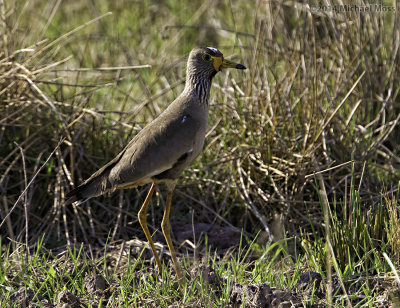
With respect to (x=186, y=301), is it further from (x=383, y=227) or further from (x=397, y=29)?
(x=397, y=29)

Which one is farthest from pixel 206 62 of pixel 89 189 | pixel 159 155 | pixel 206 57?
pixel 89 189

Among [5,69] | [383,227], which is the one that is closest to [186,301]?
[383,227]

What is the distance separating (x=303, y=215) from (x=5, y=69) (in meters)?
2.20

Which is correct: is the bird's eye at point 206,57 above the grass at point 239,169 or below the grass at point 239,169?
above

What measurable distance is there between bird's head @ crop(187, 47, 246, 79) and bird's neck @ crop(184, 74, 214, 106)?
4 centimetres

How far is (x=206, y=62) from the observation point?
12.1ft

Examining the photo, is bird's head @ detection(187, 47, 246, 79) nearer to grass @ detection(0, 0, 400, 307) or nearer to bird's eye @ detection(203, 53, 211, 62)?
bird's eye @ detection(203, 53, 211, 62)

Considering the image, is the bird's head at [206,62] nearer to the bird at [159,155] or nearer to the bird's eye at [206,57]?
the bird's eye at [206,57]

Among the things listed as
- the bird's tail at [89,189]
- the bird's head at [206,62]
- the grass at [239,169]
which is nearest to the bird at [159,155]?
the bird's tail at [89,189]

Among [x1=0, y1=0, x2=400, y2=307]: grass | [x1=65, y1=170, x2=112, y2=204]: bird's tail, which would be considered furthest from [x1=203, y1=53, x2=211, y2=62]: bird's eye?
[x1=65, y1=170, x2=112, y2=204]: bird's tail

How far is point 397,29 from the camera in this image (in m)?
4.38

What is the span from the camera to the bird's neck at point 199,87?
11.8ft

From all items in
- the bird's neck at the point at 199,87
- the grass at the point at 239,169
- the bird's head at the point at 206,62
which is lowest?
the grass at the point at 239,169

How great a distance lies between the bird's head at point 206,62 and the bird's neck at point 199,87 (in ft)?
0.12
